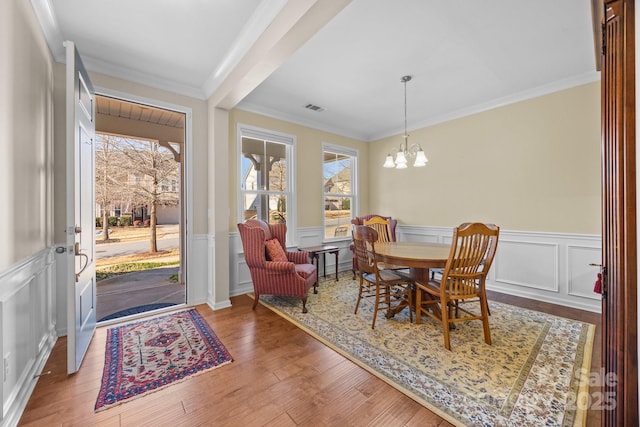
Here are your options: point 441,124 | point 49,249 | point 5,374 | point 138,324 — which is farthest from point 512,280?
point 49,249

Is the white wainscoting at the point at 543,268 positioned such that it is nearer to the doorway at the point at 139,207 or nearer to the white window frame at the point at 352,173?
the doorway at the point at 139,207

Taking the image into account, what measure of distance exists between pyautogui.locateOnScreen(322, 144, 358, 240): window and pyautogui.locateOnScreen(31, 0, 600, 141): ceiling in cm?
147

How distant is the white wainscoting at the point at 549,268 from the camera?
3115mm

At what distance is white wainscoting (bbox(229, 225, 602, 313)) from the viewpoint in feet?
10.2

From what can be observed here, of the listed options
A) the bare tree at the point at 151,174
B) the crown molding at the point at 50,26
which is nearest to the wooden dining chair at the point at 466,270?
the crown molding at the point at 50,26

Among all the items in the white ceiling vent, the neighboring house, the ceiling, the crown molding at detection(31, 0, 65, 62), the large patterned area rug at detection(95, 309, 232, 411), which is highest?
the white ceiling vent

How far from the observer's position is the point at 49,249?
233 cm

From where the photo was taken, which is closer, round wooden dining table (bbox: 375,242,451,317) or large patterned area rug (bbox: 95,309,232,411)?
large patterned area rug (bbox: 95,309,232,411)

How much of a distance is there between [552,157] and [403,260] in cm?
257

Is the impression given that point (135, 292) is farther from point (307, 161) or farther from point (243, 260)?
point (307, 161)

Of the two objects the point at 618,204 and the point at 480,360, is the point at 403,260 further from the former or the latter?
the point at 618,204

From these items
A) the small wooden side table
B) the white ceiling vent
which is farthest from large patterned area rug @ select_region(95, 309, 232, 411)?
the white ceiling vent

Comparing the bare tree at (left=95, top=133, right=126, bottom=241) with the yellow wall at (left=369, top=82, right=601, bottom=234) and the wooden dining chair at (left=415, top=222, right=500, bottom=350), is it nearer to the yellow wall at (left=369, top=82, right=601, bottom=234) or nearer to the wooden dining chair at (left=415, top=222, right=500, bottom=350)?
the yellow wall at (left=369, top=82, right=601, bottom=234)

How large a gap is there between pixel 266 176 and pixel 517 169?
11.7 ft
